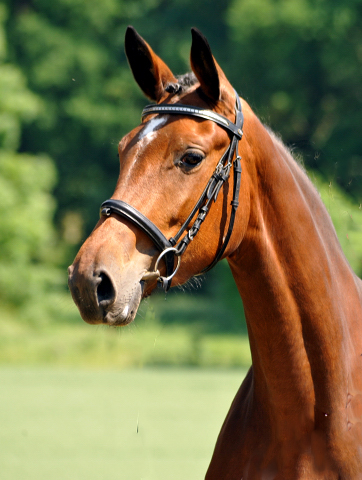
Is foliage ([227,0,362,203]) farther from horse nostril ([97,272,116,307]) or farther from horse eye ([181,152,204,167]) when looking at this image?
horse nostril ([97,272,116,307])

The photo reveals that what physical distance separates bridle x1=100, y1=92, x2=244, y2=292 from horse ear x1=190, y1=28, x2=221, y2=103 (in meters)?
0.11

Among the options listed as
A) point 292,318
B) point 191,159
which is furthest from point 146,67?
point 292,318

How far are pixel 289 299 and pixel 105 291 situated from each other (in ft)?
2.63

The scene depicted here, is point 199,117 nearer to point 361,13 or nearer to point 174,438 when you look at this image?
point 174,438

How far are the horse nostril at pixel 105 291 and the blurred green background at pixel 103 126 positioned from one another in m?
5.87

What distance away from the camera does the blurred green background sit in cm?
1664

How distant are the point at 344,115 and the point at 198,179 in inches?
805

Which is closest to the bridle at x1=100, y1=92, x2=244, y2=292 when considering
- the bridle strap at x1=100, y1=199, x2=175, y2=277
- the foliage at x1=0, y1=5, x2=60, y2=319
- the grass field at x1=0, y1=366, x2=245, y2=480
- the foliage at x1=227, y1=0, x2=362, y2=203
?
the bridle strap at x1=100, y1=199, x2=175, y2=277

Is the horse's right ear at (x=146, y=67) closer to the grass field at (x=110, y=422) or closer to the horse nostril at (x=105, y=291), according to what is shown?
the horse nostril at (x=105, y=291)

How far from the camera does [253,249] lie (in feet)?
8.38

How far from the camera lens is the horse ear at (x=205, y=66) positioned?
2357mm

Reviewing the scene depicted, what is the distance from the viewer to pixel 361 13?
2330cm

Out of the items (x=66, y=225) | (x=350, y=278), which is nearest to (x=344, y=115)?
(x=66, y=225)

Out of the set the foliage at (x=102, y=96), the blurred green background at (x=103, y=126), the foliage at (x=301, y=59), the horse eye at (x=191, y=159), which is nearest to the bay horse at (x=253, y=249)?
the horse eye at (x=191, y=159)
